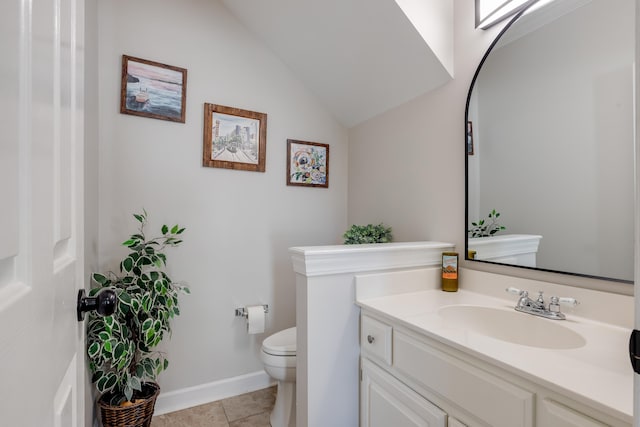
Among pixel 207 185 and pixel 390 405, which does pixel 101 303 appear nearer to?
pixel 390 405

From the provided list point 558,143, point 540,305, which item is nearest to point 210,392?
point 540,305

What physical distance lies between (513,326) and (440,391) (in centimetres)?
48

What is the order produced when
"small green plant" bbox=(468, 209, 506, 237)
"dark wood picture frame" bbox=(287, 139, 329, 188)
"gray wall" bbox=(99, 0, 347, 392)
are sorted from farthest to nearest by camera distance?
1. "dark wood picture frame" bbox=(287, 139, 329, 188)
2. "gray wall" bbox=(99, 0, 347, 392)
3. "small green plant" bbox=(468, 209, 506, 237)

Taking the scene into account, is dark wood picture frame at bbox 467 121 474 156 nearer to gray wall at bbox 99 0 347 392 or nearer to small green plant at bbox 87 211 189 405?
gray wall at bbox 99 0 347 392

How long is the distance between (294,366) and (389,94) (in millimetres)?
1795

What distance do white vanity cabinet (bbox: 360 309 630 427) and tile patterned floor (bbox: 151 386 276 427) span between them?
2.79 ft

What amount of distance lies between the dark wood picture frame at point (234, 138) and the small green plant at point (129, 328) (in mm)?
656

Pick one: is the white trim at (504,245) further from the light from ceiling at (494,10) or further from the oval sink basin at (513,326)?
the light from ceiling at (494,10)

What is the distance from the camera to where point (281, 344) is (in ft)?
6.07

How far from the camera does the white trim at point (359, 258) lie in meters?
1.28

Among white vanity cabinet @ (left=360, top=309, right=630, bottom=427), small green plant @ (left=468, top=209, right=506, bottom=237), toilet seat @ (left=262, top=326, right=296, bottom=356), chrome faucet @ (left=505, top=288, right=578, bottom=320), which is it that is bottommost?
toilet seat @ (left=262, top=326, right=296, bottom=356)

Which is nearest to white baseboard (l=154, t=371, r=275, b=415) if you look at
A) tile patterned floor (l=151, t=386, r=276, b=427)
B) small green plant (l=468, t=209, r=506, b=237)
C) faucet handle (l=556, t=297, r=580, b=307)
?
tile patterned floor (l=151, t=386, r=276, b=427)

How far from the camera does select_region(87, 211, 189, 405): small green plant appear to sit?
4.45 feet

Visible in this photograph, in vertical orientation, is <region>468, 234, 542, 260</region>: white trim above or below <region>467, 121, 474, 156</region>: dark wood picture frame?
below
